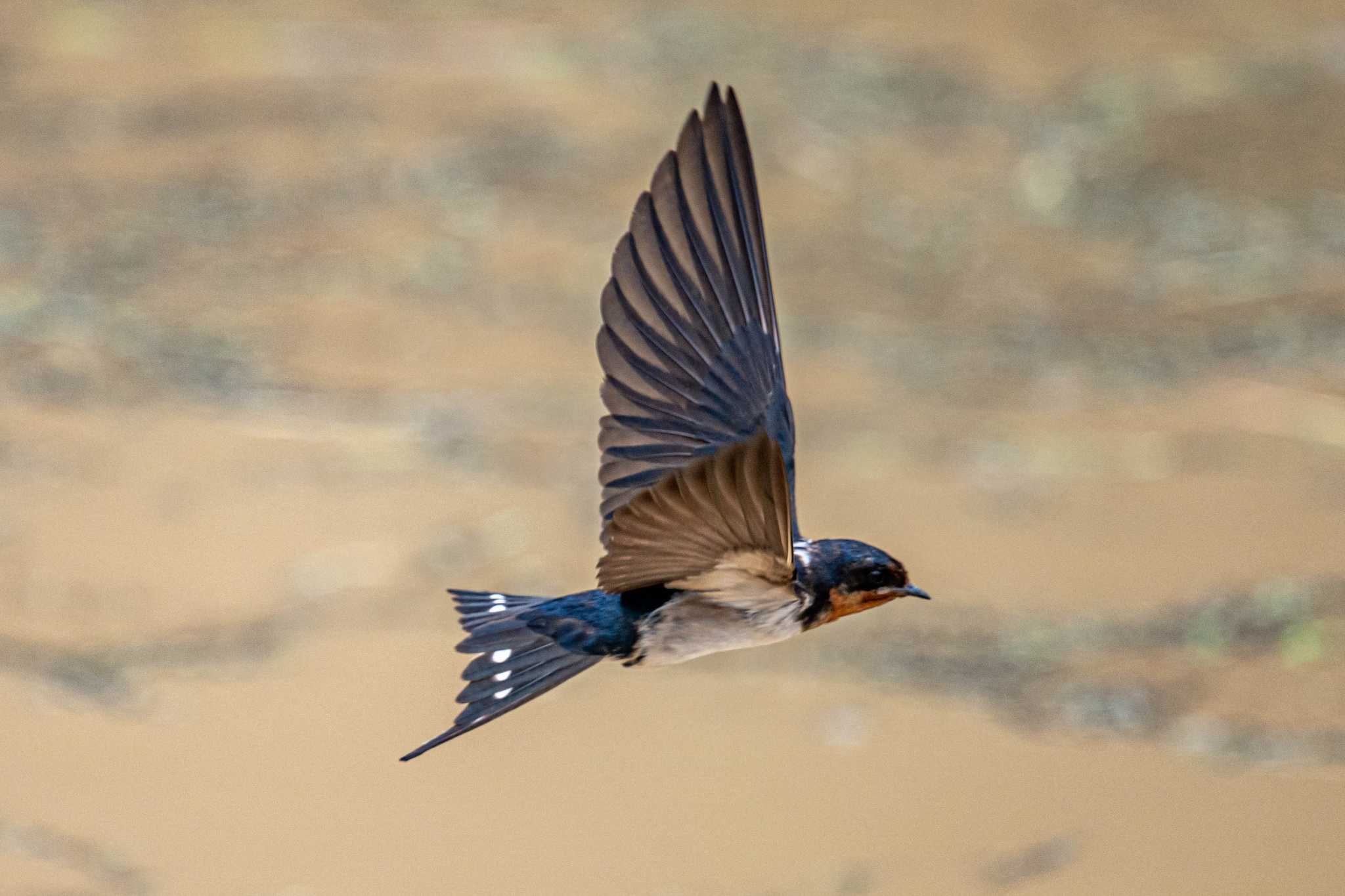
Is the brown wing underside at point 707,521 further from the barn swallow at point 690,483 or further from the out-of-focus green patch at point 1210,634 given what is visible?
the out-of-focus green patch at point 1210,634

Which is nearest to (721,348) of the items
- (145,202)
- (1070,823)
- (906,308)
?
(1070,823)

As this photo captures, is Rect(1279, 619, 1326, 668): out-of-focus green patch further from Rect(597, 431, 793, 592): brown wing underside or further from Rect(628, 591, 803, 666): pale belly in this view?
Rect(597, 431, 793, 592): brown wing underside

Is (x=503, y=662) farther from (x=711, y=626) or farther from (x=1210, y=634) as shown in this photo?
(x=1210, y=634)

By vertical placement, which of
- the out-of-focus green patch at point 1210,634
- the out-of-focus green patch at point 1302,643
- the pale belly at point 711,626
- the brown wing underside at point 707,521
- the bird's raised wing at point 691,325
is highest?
the bird's raised wing at point 691,325

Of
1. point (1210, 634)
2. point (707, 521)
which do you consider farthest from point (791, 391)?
point (707, 521)

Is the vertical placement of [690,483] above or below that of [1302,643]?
above

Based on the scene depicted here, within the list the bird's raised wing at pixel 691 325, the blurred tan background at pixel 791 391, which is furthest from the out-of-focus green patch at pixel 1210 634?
the bird's raised wing at pixel 691 325

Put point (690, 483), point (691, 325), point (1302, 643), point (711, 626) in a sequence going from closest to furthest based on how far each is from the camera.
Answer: point (690, 483)
point (711, 626)
point (691, 325)
point (1302, 643)
